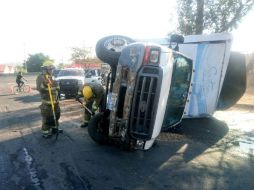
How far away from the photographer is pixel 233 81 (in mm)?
12531

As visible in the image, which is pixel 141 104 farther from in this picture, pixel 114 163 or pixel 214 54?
pixel 214 54

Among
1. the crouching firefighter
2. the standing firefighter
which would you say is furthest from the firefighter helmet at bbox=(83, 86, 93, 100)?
the standing firefighter

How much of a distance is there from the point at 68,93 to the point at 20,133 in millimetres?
10919

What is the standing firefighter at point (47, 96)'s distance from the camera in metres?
8.55

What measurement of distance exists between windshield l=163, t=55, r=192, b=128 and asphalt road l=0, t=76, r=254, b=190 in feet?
2.08

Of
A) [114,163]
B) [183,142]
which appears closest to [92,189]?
[114,163]

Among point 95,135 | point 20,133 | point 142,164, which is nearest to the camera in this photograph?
point 142,164

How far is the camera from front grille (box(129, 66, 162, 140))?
245 inches

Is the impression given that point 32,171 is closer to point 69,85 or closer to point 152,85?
point 152,85

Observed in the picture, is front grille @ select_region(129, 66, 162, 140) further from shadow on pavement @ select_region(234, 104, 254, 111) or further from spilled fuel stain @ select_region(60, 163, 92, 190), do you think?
shadow on pavement @ select_region(234, 104, 254, 111)

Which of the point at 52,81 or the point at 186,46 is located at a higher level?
the point at 186,46

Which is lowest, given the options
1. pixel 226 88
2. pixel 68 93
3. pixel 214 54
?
pixel 68 93

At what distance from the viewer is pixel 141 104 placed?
633 centimetres

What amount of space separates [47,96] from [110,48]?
2.06 m
